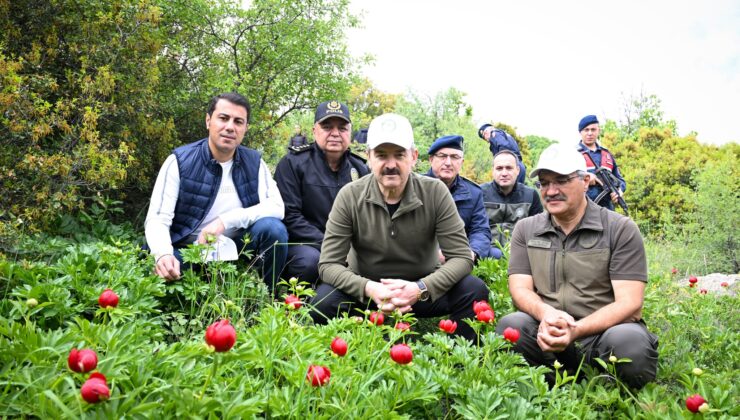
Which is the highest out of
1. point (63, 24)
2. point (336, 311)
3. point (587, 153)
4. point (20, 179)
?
point (63, 24)

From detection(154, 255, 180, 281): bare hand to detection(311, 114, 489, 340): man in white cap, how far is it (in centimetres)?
Result: 87

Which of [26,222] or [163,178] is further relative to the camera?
[26,222]

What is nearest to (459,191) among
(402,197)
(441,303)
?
(402,197)

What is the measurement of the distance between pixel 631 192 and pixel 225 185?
13.6 meters

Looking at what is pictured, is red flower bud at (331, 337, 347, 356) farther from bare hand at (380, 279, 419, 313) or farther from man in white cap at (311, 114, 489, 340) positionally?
man in white cap at (311, 114, 489, 340)

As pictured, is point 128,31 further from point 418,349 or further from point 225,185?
point 418,349

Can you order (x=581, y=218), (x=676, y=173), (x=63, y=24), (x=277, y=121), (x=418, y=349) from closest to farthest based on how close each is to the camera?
(x=418, y=349) < (x=581, y=218) < (x=63, y=24) < (x=277, y=121) < (x=676, y=173)

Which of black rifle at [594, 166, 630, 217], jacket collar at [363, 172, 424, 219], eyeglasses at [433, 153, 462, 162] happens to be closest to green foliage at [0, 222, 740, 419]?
jacket collar at [363, 172, 424, 219]

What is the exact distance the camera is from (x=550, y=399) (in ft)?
7.05

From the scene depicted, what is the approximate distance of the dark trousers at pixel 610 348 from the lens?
8.96 ft

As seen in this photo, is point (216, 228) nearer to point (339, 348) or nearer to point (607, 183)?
point (339, 348)

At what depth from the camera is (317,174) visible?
15.3 feet

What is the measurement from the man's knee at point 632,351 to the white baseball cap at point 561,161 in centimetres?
87

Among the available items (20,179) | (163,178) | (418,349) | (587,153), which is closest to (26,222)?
(20,179)
